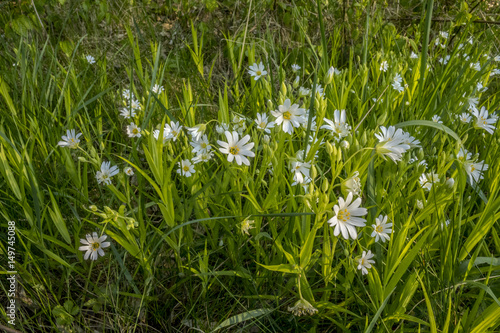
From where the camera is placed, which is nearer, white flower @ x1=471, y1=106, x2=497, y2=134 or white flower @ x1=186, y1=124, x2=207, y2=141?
white flower @ x1=186, y1=124, x2=207, y2=141

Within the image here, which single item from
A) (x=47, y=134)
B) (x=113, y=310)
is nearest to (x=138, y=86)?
(x=47, y=134)

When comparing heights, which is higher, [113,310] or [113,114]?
[113,114]

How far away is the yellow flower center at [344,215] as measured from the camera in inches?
38.1

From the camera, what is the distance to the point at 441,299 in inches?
41.9

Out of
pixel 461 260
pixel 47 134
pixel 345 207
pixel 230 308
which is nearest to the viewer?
pixel 345 207

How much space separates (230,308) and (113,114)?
4.40 feet

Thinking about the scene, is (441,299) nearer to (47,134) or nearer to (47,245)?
(47,245)

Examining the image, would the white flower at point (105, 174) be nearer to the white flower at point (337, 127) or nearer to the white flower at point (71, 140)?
the white flower at point (71, 140)

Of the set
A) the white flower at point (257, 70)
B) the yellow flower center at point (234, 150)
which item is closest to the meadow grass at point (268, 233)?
the yellow flower center at point (234, 150)

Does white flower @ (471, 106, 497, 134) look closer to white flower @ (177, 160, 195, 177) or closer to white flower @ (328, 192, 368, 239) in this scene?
white flower @ (328, 192, 368, 239)

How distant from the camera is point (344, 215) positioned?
0.98 m

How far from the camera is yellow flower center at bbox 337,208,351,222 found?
97 centimetres

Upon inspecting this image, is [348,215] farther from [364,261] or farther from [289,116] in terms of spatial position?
[289,116]

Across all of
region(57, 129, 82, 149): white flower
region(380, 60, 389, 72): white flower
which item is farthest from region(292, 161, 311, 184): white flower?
region(380, 60, 389, 72): white flower
